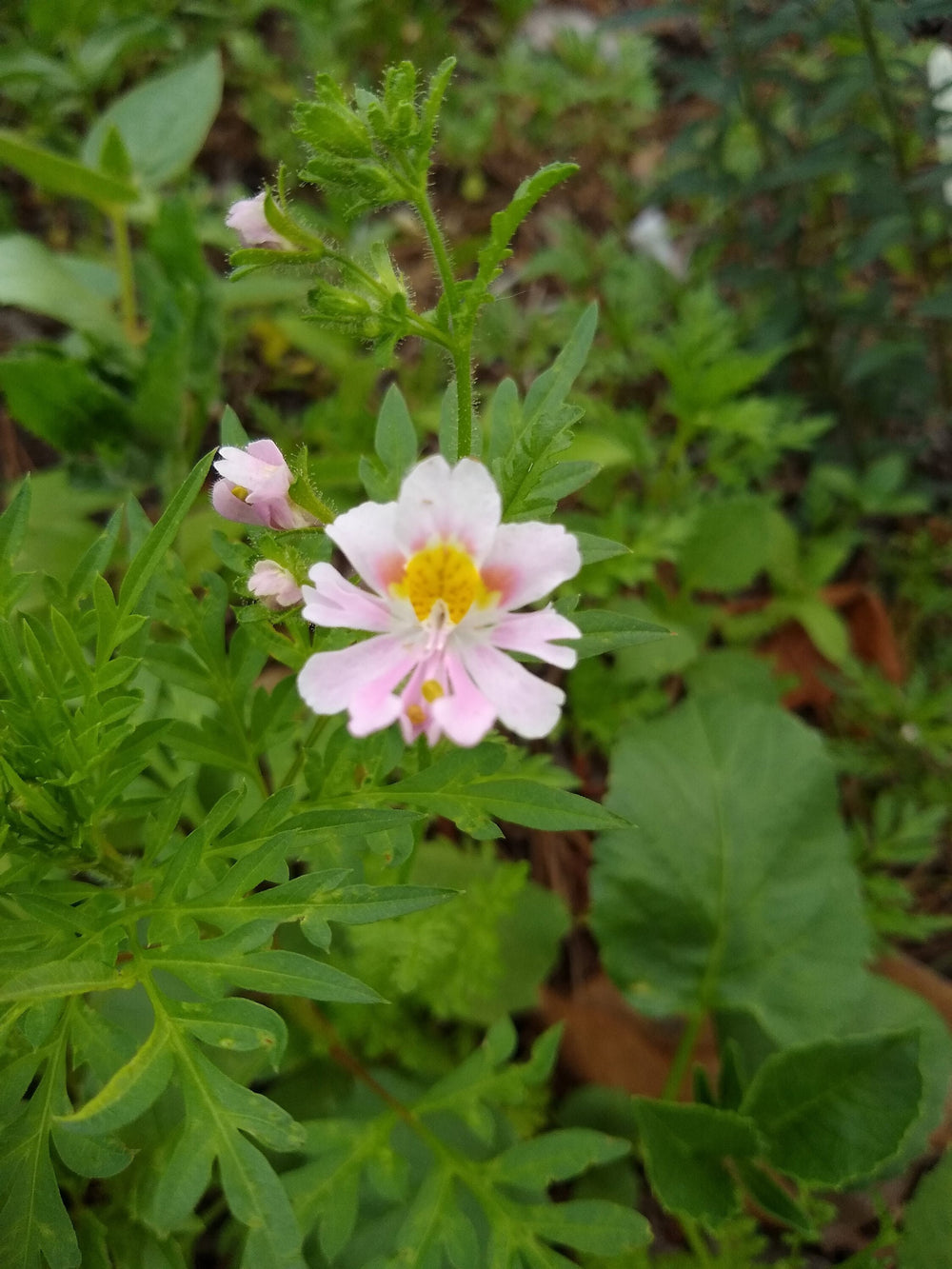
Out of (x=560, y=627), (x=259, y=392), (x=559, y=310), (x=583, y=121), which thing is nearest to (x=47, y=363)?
(x=259, y=392)

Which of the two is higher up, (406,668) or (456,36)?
(456,36)

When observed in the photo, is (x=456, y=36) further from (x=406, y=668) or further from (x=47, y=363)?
(x=406, y=668)

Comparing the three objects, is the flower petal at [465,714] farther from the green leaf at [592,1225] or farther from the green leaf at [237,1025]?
the green leaf at [592,1225]

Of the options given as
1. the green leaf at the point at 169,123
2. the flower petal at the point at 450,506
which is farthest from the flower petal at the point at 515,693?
the green leaf at the point at 169,123

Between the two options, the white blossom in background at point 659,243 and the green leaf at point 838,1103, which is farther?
the white blossom in background at point 659,243

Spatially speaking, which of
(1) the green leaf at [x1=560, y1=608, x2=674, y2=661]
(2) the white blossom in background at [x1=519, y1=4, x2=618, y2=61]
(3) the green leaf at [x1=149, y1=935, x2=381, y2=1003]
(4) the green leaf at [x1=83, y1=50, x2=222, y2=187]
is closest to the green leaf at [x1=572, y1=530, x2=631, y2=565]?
(1) the green leaf at [x1=560, y1=608, x2=674, y2=661]

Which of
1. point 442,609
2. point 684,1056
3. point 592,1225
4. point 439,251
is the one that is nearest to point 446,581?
point 442,609
